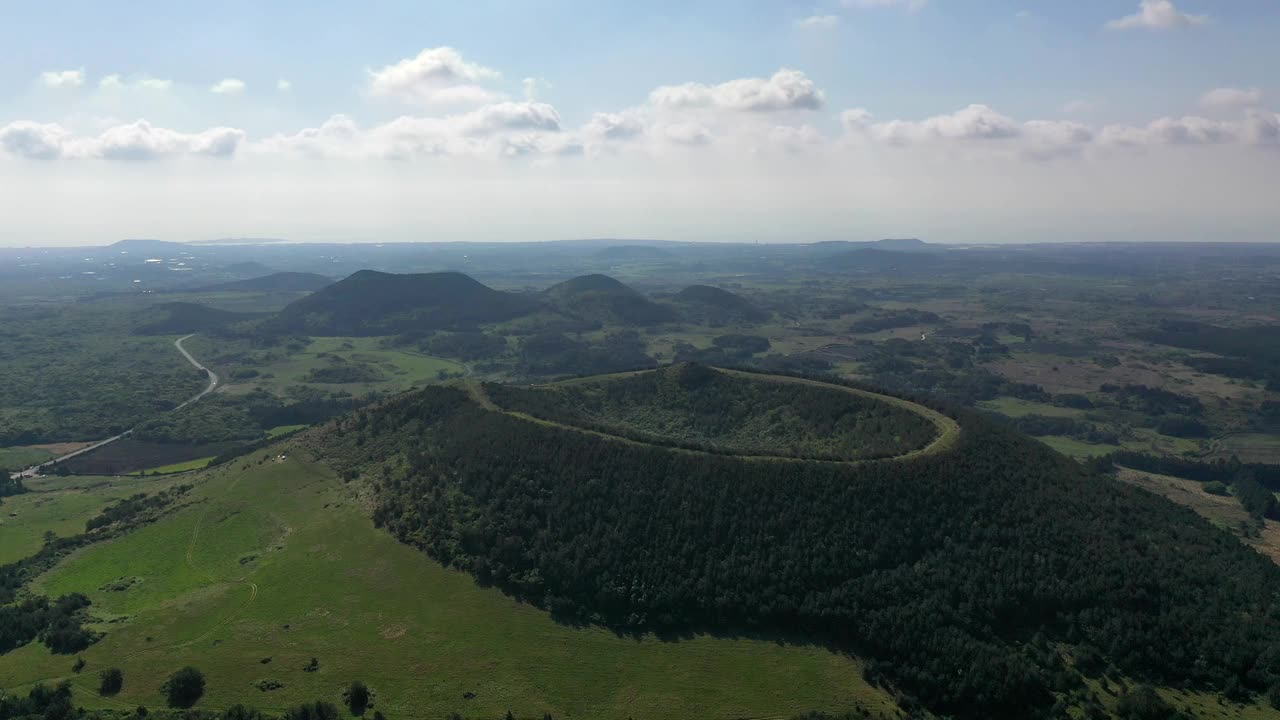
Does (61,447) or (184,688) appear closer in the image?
(184,688)

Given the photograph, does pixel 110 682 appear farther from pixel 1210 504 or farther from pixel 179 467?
pixel 1210 504

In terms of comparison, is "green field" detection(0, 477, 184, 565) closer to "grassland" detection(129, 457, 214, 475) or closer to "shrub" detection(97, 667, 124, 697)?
"grassland" detection(129, 457, 214, 475)

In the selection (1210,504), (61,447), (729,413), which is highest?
(729,413)

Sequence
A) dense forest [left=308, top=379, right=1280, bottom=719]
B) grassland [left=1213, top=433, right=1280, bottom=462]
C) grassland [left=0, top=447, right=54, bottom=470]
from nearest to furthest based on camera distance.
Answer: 1. dense forest [left=308, top=379, right=1280, bottom=719]
2. grassland [left=0, top=447, right=54, bottom=470]
3. grassland [left=1213, top=433, right=1280, bottom=462]

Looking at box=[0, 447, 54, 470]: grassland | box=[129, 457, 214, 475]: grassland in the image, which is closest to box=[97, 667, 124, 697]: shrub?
box=[129, 457, 214, 475]: grassland

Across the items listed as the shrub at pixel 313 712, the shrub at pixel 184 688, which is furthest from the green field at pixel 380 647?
the shrub at pixel 313 712

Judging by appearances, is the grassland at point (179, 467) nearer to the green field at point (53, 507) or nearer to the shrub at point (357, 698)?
the green field at point (53, 507)

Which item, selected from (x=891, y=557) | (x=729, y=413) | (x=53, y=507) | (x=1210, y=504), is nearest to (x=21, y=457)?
(x=53, y=507)
